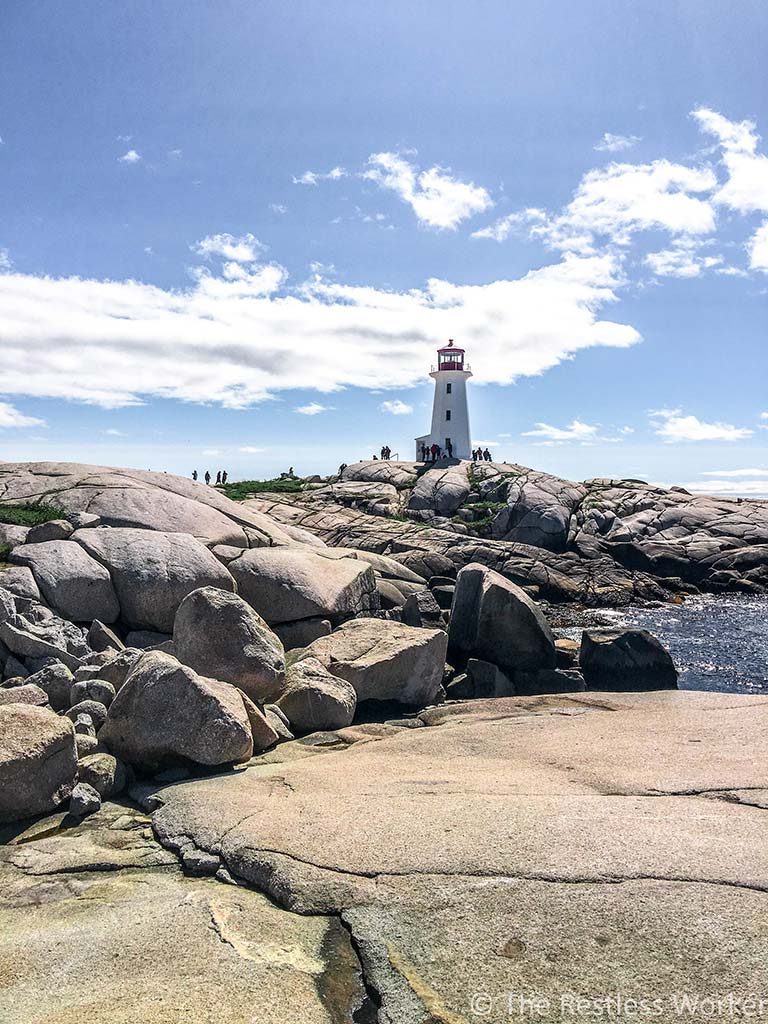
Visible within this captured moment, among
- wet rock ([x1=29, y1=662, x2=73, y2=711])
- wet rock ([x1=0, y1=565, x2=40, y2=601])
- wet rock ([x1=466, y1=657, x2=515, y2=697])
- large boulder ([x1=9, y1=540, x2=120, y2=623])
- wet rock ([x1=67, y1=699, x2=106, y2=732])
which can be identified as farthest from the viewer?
wet rock ([x1=466, y1=657, x2=515, y2=697])

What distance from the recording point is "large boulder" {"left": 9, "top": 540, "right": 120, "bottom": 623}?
15.4 meters

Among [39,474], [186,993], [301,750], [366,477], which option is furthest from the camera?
[366,477]

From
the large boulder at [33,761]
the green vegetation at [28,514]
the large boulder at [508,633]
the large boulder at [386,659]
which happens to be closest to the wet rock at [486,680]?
the large boulder at [508,633]

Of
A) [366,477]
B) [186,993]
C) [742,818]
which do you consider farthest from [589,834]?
[366,477]

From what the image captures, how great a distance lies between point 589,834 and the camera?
668 cm

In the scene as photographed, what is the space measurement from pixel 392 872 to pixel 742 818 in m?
3.59

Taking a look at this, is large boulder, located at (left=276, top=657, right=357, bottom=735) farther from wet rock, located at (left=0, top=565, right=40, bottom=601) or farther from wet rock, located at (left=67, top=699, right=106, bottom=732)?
wet rock, located at (left=0, top=565, right=40, bottom=601)

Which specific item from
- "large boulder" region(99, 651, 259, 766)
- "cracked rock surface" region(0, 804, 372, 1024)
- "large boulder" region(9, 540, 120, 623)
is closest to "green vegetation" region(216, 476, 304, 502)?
"large boulder" region(9, 540, 120, 623)

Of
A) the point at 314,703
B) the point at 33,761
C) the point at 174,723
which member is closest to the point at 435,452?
the point at 314,703

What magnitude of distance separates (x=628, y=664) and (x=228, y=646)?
10.7 metres

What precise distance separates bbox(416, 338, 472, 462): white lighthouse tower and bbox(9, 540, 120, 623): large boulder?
192 ft

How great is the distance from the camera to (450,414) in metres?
73.9

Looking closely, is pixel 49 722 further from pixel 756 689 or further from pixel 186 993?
pixel 756 689

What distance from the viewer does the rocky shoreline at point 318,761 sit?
546 cm
